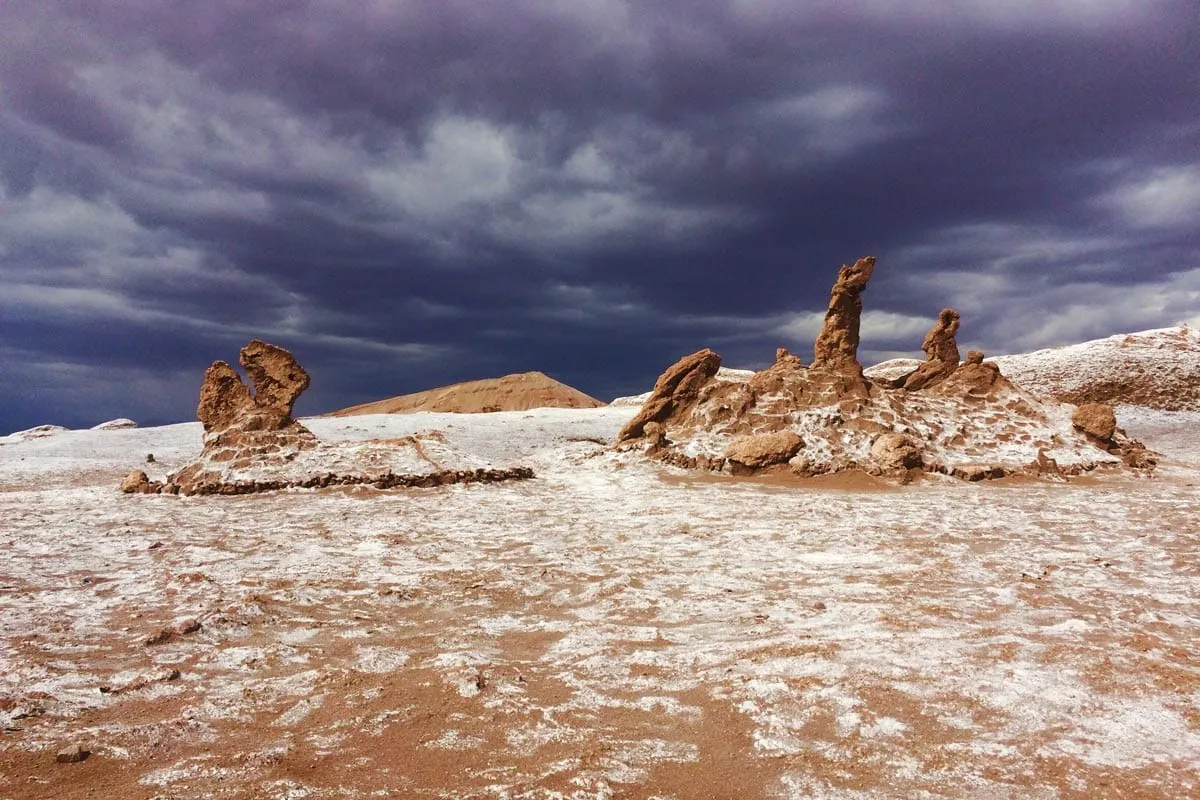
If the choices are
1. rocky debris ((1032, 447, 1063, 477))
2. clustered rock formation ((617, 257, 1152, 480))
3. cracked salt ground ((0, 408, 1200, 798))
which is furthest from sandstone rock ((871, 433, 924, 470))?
cracked salt ground ((0, 408, 1200, 798))

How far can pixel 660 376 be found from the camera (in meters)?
25.1

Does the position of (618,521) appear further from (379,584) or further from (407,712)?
(407,712)

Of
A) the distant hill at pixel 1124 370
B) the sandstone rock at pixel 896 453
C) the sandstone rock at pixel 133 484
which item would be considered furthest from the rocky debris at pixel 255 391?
the distant hill at pixel 1124 370

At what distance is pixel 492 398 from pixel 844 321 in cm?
4103

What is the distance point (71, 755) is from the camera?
12.5 feet

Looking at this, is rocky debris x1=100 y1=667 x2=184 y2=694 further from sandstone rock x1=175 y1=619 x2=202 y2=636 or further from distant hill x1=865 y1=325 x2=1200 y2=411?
distant hill x1=865 y1=325 x2=1200 y2=411

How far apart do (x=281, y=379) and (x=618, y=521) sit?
12.3 m

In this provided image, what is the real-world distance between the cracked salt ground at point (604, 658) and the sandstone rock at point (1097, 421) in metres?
10.3

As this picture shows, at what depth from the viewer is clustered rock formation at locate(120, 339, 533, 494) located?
666 inches

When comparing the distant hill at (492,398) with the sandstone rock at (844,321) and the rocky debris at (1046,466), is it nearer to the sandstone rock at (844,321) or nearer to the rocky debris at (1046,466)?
the sandstone rock at (844,321)

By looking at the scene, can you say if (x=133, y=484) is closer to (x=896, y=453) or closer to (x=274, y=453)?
(x=274, y=453)

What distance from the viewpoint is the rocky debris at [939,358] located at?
82.6ft

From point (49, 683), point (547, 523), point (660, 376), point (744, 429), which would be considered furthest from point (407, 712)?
point (660, 376)

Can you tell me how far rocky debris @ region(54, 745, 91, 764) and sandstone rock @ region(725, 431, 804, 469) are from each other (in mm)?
17595
